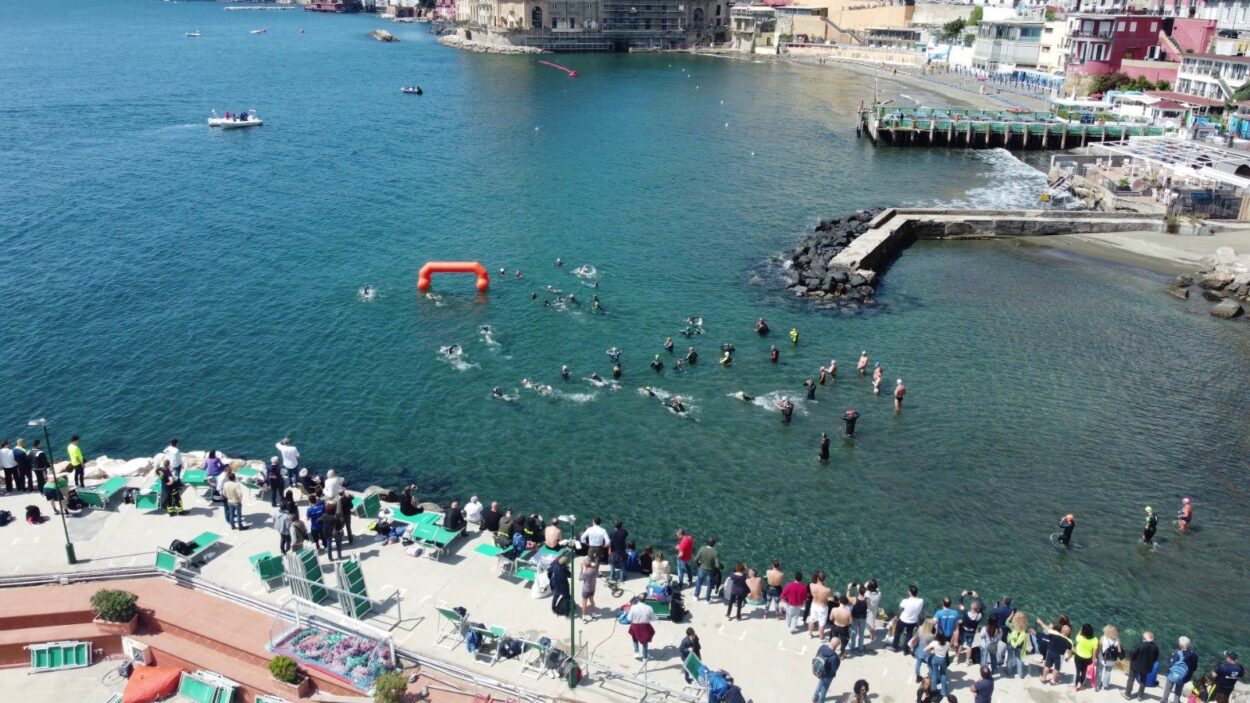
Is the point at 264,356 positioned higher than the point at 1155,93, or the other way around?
the point at 1155,93

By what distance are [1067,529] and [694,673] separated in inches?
629

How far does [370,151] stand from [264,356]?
55.7 m

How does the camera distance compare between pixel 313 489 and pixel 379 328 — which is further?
pixel 379 328

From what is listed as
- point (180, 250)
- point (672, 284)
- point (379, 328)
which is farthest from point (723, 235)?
point (180, 250)

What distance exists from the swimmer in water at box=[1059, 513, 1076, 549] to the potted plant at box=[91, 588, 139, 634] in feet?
91.4

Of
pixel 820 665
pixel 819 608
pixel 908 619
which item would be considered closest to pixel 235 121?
pixel 819 608

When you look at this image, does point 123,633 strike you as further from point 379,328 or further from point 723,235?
point 723,235

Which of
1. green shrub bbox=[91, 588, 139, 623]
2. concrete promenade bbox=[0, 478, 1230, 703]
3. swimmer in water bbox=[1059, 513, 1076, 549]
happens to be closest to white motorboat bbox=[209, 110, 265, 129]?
concrete promenade bbox=[0, 478, 1230, 703]

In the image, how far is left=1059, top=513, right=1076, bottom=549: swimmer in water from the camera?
29094mm

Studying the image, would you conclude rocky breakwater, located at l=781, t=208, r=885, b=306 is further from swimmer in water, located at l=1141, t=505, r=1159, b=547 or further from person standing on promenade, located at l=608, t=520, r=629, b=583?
person standing on promenade, located at l=608, t=520, r=629, b=583

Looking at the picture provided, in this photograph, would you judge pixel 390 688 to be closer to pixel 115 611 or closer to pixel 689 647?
pixel 689 647

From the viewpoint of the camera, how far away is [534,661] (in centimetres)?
2069

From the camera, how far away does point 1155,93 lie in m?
100

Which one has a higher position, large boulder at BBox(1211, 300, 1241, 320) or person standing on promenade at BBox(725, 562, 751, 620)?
large boulder at BBox(1211, 300, 1241, 320)
